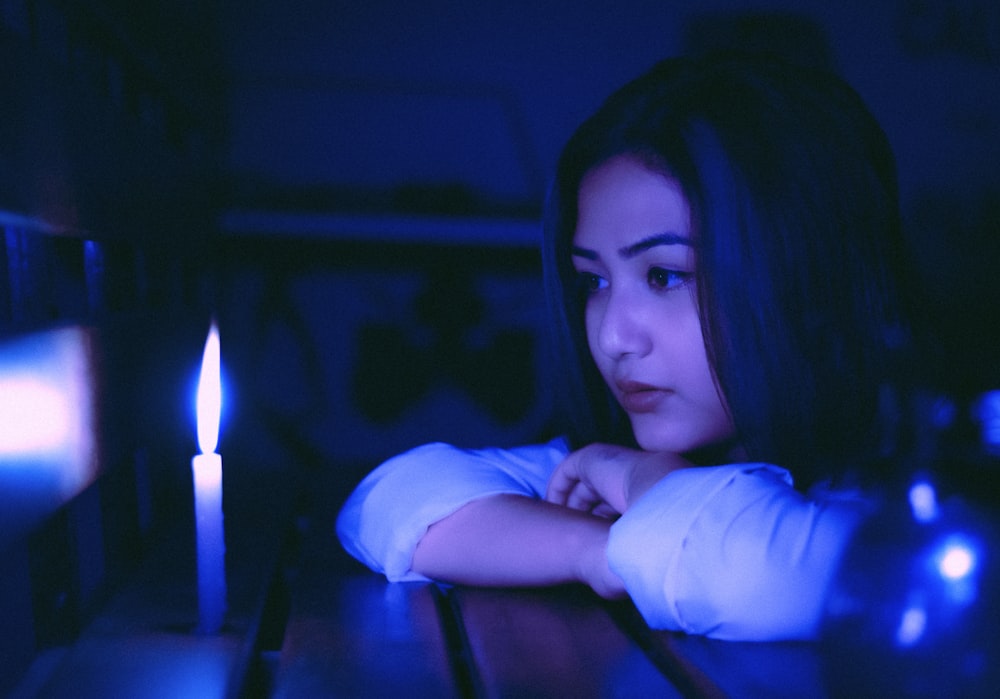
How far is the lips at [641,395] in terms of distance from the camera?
36.7 inches

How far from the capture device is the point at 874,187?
39.0 inches

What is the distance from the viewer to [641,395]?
0.94m

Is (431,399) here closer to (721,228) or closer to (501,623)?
(721,228)

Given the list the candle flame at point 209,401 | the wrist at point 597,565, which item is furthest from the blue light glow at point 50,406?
the wrist at point 597,565

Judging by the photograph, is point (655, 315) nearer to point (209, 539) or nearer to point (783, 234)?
point (783, 234)

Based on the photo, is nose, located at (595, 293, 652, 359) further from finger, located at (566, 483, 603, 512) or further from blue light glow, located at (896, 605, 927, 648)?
blue light glow, located at (896, 605, 927, 648)

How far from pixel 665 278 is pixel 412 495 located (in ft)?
1.21

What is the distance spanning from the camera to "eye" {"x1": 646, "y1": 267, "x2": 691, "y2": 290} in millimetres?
920

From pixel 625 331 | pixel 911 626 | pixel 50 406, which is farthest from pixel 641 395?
pixel 50 406

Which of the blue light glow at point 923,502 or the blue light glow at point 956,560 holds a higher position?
the blue light glow at point 923,502

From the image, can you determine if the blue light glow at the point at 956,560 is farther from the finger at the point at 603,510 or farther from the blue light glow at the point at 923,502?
the finger at the point at 603,510

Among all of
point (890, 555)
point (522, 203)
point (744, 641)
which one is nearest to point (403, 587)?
point (744, 641)

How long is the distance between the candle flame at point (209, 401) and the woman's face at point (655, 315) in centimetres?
44

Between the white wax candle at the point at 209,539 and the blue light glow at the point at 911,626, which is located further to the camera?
the white wax candle at the point at 209,539
